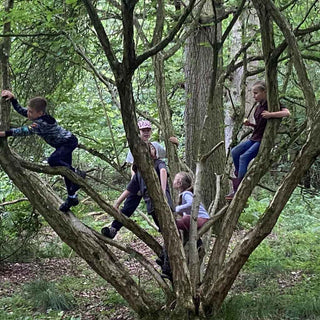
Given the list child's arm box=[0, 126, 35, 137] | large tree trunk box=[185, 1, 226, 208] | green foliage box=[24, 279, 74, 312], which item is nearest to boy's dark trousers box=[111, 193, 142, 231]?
green foliage box=[24, 279, 74, 312]

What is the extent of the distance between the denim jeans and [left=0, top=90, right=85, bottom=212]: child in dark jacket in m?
1.67

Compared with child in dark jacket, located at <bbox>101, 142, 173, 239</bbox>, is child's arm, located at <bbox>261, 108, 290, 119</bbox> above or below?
above

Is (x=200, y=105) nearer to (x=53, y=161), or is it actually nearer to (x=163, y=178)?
(x=163, y=178)

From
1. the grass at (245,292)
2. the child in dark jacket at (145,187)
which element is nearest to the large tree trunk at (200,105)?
the grass at (245,292)

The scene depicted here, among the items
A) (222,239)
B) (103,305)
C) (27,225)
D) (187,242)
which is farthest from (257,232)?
(27,225)

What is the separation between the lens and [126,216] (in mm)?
4770

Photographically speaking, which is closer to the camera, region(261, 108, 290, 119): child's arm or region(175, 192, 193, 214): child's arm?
region(261, 108, 290, 119): child's arm

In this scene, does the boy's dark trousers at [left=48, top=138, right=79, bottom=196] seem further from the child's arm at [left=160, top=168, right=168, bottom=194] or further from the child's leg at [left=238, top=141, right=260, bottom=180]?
the child's leg at [left=238, top=141, right=260, bottom=180]

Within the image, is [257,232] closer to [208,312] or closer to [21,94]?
[208,312]

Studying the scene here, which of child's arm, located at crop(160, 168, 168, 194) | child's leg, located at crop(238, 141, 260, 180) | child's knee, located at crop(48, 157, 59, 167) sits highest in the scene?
child's knee, located at crop(48, 157, 59, 167)

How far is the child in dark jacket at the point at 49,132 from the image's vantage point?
408 centimetres

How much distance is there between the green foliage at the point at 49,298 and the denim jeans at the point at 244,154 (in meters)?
2.56

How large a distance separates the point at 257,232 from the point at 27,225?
428 cm

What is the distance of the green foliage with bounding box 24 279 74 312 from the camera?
17.6 ft
